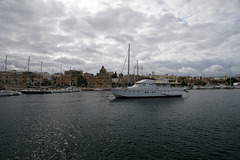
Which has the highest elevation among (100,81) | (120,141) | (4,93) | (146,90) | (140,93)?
(100,81)

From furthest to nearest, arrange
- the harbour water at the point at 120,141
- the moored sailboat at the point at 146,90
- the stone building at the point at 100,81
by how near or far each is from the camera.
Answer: the stone building at the point at 100,81
the moored sailboat at the point at 146,90
the harbour water at the point at 120,141

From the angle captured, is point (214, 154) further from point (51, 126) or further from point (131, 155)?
point (51, 126)

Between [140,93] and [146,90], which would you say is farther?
[146,90]

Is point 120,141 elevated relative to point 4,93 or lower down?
lower down

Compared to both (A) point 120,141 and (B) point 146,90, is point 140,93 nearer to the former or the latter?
(B) point 146,90

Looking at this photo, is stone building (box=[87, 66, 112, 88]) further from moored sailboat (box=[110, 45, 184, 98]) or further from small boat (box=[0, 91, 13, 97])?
moored sailboat (box=[110, 45, 184, 98])

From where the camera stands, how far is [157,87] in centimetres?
5241

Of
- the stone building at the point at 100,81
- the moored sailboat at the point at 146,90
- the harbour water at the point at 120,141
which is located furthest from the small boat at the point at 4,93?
the stone building at the point at 100,81

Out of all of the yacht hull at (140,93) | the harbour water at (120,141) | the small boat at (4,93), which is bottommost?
the harbour water at (120,141)

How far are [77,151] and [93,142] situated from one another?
204 cm

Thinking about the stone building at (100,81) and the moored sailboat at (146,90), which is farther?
the stone building at (100,81)

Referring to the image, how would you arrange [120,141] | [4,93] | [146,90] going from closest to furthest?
[120,141] → [146,90] → [4,93]

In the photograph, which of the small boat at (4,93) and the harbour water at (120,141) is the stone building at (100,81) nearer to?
the small boat at (4,93)

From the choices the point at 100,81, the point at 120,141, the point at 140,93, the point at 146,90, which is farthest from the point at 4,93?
the point at 100,81
